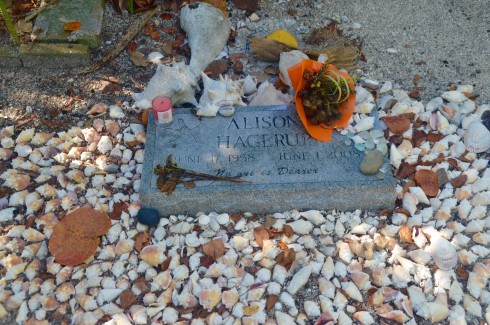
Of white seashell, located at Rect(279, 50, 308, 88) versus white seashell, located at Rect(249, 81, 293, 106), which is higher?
white seashell, located at Rect(279, 50, 308, 88)

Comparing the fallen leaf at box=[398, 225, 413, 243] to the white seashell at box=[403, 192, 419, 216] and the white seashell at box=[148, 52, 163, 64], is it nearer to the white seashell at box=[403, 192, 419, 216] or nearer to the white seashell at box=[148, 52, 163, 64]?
the white seashell at box=[403, 192, 419, 216]

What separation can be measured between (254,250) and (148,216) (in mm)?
492

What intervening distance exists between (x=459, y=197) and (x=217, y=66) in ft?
4.88

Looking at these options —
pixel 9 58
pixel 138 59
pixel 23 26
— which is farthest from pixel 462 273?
pixel 23 26

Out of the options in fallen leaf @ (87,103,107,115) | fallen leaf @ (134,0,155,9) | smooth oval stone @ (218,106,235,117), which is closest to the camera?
smooth oval stone @ (218,106,235,117)

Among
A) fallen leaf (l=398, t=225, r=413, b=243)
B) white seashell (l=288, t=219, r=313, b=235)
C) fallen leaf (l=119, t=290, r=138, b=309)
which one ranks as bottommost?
fallen leaf (l=119, t=290, r=138, b=309)

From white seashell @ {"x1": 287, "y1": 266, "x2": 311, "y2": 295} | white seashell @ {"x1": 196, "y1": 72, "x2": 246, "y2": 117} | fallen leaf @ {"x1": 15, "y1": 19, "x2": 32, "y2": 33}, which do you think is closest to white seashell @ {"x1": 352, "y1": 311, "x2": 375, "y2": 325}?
white seashell @ {"x1": 287, "y1": 266, "x2": 311, "y2": 295}

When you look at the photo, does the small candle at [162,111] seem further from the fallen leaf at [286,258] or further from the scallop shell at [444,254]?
the scallop shell at [444,254]

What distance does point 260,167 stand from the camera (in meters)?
2.47

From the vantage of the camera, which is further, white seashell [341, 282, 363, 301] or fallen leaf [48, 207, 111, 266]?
fallen leaf [48, 207, 111, 266]

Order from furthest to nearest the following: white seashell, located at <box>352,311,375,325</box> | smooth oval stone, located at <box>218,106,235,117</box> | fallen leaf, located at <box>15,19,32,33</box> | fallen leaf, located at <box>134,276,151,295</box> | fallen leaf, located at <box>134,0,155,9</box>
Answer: fallen leaf, located at <box>134,0,155,9</box>
fallen leaf, located at <box>15,19,32,33</box>
smooth oval stone, located at <box>218,106,235,117</box>
fallen leaf, located at <box>134,276,151,295</box>
white seashell, located at <box>352,311,375,325</box>

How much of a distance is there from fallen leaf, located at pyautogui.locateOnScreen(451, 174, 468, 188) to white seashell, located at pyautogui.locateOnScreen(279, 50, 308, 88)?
95cm

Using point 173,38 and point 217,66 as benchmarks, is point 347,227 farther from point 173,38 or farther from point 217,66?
point 173,38

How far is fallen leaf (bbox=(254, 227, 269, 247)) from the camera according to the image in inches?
92.7
